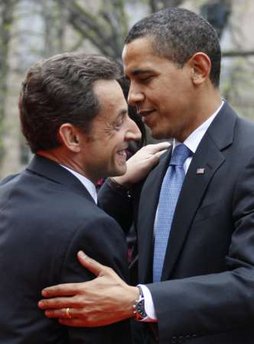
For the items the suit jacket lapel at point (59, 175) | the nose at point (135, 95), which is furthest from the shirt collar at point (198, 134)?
the suit jacket lapel at point (59, 175)

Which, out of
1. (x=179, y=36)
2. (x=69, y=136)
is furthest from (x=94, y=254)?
(x=179, y=36)

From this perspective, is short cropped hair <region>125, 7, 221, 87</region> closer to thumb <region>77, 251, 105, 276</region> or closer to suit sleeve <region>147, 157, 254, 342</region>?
suit sleeve <region>147, 157, 254, 342</region>

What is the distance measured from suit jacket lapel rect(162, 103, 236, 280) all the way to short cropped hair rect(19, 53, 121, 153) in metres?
0.47

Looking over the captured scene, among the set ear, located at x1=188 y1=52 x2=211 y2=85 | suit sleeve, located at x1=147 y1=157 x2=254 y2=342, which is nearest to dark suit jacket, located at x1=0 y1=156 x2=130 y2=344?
suit sleeve, located at x1=147 y1=157 x2=254 y2=342

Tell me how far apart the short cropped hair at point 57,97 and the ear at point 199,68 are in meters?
0.40

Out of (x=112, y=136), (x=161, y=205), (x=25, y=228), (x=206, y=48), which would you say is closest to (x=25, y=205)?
(x=25, y=228)

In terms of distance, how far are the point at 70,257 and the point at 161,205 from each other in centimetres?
68

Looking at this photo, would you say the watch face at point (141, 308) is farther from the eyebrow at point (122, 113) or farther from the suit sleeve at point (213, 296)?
the eyebrow at point (122, 113)

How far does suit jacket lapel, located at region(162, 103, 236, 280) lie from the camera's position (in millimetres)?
3412

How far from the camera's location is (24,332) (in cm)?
304

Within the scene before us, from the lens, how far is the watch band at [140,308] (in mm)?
3138

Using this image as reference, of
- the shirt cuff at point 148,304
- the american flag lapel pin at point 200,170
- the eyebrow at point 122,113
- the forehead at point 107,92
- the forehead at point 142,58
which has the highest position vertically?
the forehead at point 142,58

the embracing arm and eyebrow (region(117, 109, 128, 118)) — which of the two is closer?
the embracing arm

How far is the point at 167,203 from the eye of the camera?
Result: 3580 millimetres
